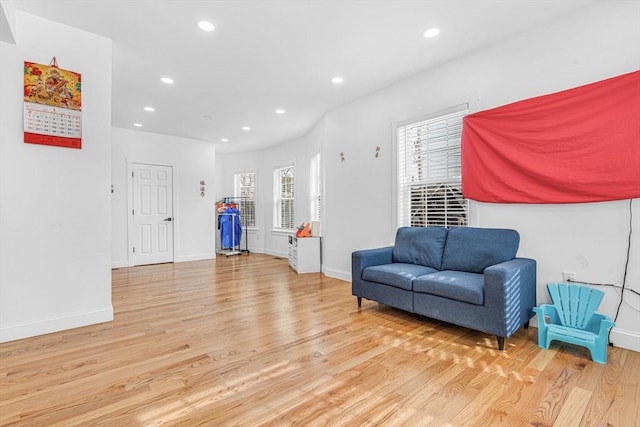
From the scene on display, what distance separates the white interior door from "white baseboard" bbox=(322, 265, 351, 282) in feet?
11.6

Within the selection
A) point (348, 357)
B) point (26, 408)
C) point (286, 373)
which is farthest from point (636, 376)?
point (26, 408)

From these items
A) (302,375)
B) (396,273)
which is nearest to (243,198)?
(396,273)

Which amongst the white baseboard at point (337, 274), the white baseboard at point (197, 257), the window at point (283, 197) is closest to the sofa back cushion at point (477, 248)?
the white baseboard at point (337, 274)

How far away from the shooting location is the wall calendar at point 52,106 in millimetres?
2656

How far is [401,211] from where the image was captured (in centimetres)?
393

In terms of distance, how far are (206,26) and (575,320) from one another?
391 cm

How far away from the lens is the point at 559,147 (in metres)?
2.57

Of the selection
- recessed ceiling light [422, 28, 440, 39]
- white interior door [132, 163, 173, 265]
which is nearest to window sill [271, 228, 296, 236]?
white interior door [132, 163, 173, 265]

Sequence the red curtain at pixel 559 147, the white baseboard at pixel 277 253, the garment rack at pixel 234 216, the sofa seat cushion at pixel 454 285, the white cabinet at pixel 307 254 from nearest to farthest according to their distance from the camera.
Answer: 1. the red curtain at pixel 559 147
2. the sofa seat cushion at pixel 454 285
3. the white cabinet at pixel 307 254
4. the white baseboard at pixel 277 253
5. the garment rack at pixel 234 216

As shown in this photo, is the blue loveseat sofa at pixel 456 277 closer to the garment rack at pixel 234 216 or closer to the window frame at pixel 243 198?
the garment rack at pixel 234 216

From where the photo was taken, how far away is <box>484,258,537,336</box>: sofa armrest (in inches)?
90.1

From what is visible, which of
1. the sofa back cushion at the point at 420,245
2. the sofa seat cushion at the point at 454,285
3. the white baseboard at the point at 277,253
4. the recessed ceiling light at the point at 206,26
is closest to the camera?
the sofa seat cushion at the point at 454,285

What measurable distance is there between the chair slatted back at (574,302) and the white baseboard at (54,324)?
3979 mm

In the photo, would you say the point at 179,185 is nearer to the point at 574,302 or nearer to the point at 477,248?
the point at 477,248
